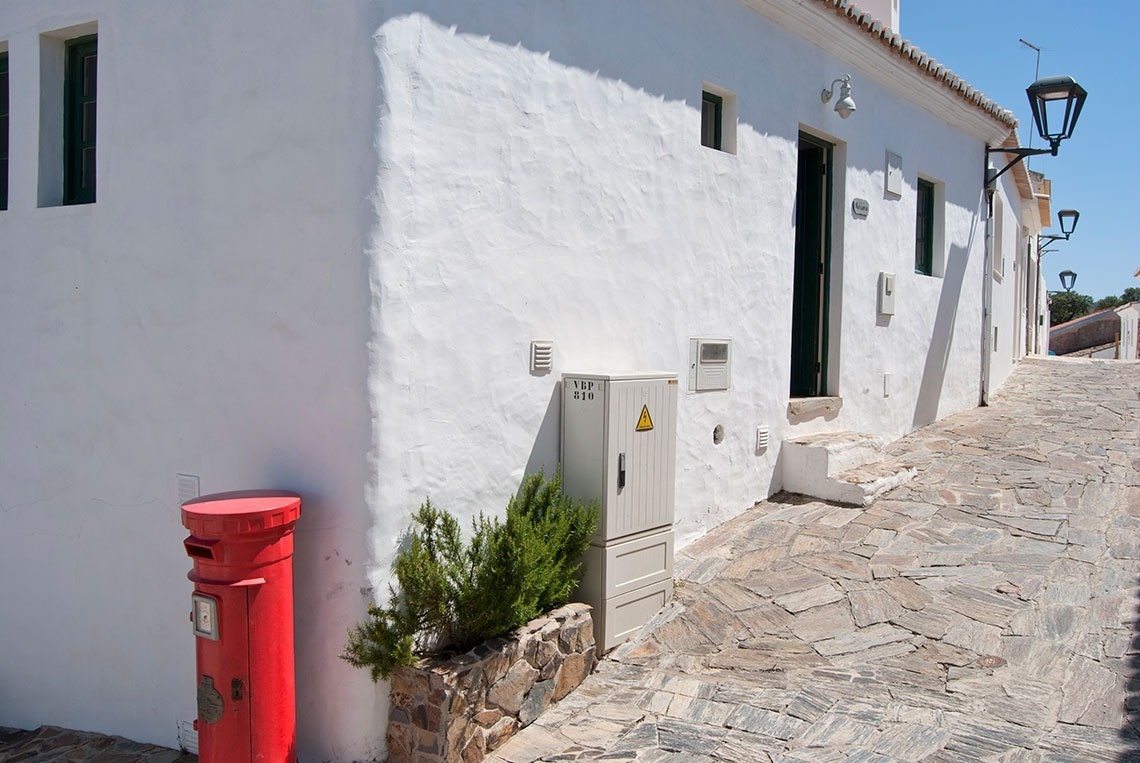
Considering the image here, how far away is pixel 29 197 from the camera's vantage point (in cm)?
559

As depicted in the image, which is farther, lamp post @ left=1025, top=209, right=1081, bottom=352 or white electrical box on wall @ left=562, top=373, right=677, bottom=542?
lamp post @ left=1025, top=209, right=1081, bottom=352

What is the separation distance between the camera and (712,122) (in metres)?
6.86

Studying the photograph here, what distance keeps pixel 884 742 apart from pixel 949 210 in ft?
26.1

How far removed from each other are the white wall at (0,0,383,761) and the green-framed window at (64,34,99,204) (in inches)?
7.8

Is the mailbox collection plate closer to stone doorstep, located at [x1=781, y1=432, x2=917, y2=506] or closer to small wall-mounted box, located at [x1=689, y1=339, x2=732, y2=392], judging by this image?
small wall-mounted box, located at [x1=689, y1=339, x2=732, y2=392]

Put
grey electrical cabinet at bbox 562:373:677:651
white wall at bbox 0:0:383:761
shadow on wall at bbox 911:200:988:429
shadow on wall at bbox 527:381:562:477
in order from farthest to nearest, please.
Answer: shadow on wall at bbox 911:200:988:429 → shadow on wall at bbox 527:381:562:477 → grey electrical cabinet at bbox 562:373:677:651 → white wall at bbox 0:0:383:761

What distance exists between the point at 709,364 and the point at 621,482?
6.19 feet

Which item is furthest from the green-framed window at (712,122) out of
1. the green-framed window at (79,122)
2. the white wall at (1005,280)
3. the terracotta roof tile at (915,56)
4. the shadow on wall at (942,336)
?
the white wall at (1005,280)

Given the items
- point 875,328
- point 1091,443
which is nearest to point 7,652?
point 875,328

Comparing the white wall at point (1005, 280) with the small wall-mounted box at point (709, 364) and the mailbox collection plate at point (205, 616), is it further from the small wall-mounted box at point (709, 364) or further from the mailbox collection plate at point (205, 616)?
the mailbox collection plate at point (205, 616)

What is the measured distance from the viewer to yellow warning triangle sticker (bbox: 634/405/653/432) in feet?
16.9

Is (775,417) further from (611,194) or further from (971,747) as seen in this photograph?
(971,747)

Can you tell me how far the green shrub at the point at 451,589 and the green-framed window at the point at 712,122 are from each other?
368cm

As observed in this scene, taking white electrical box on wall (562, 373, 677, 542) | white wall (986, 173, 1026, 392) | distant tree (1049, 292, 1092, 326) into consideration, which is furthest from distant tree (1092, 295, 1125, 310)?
white electrical box on wall (562, 373, 677, 542)
